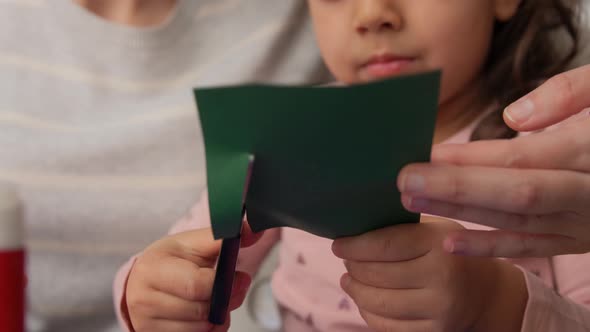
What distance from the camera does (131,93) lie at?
0.83m

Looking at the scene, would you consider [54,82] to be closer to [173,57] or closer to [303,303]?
[173,57]

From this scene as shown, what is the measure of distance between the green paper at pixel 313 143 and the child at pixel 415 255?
27 mm

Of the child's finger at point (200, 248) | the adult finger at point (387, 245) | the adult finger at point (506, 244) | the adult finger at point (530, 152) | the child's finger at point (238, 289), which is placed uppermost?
the adult finger at point (530, 152)

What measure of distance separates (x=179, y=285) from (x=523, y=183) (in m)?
0.25

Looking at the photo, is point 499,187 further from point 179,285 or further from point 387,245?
point 179,285

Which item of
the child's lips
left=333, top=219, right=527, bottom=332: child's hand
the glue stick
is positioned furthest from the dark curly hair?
the glue stick

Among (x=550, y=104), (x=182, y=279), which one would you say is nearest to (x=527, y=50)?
(x=550, y=104)

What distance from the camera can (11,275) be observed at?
42cm

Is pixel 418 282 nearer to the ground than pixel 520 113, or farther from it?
nearer to the ground

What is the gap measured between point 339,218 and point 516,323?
0.51ft

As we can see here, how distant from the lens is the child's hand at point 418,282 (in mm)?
415

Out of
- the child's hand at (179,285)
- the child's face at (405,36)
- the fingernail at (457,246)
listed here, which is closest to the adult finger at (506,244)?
the fingernail at (457,246)

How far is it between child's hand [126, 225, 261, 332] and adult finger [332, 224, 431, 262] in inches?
2.6

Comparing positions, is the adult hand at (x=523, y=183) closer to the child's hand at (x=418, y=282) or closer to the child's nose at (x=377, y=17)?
the child's hand at (x=418, y=282)
